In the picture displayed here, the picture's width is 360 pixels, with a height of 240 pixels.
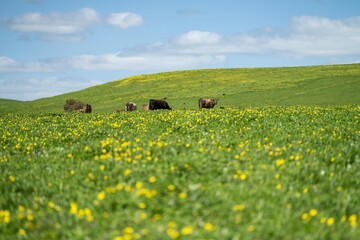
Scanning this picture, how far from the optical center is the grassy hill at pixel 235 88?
178 feet

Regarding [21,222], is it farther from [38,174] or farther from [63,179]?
[38,174]

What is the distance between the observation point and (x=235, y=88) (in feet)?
222

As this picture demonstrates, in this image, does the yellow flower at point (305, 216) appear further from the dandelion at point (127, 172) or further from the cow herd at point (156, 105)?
the cow herd at point (156, 105)

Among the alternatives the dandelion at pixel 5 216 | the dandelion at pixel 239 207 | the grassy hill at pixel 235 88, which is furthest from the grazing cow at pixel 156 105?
the dandelion at pixel 239 207

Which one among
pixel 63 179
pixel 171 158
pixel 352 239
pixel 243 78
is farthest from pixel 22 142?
pixel 243 78

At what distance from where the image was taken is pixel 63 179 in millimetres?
8984

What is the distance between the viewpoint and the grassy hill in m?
54.3

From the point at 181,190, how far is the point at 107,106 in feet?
186

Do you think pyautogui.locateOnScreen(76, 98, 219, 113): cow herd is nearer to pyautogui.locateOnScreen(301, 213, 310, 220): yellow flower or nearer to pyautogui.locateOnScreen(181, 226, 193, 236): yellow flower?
pyautogui.locateOnScreen(301, 213, 310, 220): yellow flower

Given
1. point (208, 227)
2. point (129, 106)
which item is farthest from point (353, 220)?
point (129, 106)

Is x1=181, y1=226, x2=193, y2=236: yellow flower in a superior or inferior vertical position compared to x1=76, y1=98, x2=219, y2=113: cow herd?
inferior

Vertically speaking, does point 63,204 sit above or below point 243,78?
below

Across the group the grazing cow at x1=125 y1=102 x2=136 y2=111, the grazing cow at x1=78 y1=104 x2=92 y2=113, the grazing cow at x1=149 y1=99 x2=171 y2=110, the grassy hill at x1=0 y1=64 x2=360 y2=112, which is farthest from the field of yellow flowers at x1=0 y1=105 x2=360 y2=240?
the grassy hill at x1=0 y1=64 x2=360 y2=112

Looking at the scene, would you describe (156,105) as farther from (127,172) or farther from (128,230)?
(128,230)
